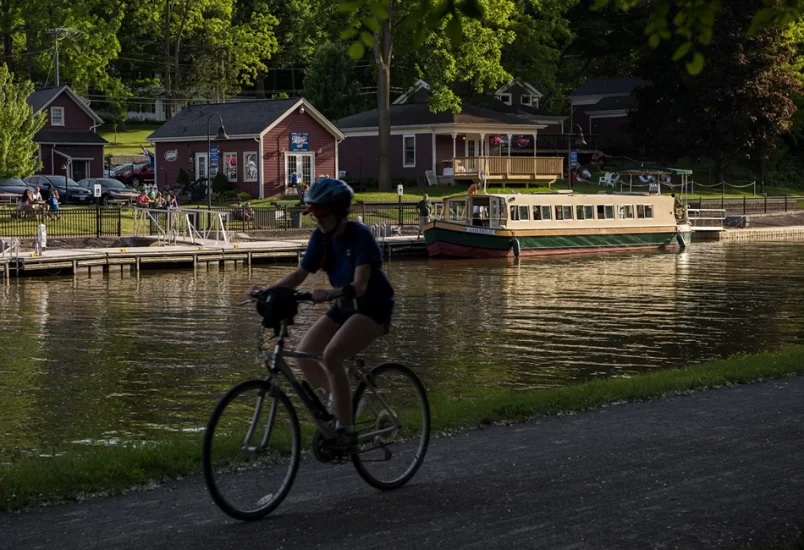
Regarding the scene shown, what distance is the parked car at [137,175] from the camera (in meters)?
74.8

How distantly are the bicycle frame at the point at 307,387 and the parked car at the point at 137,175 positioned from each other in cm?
6763

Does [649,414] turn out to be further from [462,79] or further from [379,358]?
[462,79]

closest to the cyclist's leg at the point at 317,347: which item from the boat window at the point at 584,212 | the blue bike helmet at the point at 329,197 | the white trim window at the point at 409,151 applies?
the blue bike helmet at the point at 329,197

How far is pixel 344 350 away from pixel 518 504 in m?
1.58

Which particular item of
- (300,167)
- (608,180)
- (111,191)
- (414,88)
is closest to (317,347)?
(111,191)

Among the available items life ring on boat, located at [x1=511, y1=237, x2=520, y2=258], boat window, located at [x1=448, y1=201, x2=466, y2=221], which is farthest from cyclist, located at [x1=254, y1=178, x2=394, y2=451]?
boat window, located at [x1=448, y1=201, x2=466, y2=221]

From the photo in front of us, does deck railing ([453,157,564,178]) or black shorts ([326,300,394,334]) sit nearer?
black shorts ([326,300,394,334])

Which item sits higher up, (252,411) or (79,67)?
(79,67)

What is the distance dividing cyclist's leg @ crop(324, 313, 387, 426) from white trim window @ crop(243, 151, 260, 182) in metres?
56.9

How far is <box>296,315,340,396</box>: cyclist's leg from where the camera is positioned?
8312mm

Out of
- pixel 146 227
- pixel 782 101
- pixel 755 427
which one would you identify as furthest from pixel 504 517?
pixel 782 101

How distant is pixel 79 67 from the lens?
83.9 meters

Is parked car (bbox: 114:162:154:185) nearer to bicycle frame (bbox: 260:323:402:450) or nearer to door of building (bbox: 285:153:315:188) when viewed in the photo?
Result: door of building (bbox: 285:153:315:188)

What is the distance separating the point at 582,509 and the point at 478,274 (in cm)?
3468
